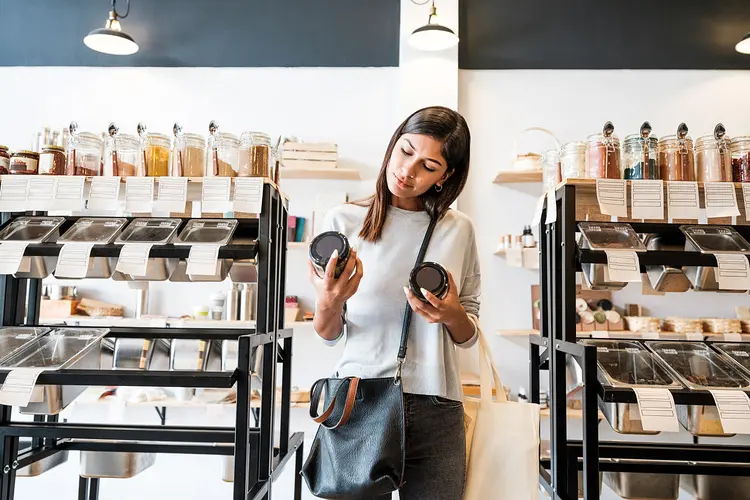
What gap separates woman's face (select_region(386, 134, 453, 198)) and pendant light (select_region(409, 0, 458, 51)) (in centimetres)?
201

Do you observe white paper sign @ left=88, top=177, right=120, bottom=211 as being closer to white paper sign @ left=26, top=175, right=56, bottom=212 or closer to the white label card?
white paper sign @ left=26, top=175, right=56, bottom=212

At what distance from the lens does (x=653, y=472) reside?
1673mm

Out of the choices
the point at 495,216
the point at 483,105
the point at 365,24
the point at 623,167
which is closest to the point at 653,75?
the point at 483,105

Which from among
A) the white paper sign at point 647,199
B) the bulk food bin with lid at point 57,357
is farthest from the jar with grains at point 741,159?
the bulk food bin with lid at point 57,357

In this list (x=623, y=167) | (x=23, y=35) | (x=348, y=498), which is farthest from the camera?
(x=23, y=35)

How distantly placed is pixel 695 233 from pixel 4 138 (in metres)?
4.05

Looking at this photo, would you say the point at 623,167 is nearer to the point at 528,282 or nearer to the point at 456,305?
the point at 456,305

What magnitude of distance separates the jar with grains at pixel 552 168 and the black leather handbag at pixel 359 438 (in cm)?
80

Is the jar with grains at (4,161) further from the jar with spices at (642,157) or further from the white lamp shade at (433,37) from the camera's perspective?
the white lamp shade at (433,37)

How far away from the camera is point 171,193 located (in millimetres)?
1549

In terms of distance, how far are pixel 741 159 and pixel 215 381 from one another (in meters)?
1.55

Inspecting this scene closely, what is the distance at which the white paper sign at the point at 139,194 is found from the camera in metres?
1.55

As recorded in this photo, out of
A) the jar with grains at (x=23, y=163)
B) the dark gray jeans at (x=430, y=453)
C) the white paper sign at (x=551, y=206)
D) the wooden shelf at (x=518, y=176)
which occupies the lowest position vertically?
the dark gray jeans at (x=430, y=453)

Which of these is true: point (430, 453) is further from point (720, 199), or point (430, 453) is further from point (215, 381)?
point (720, 199)
